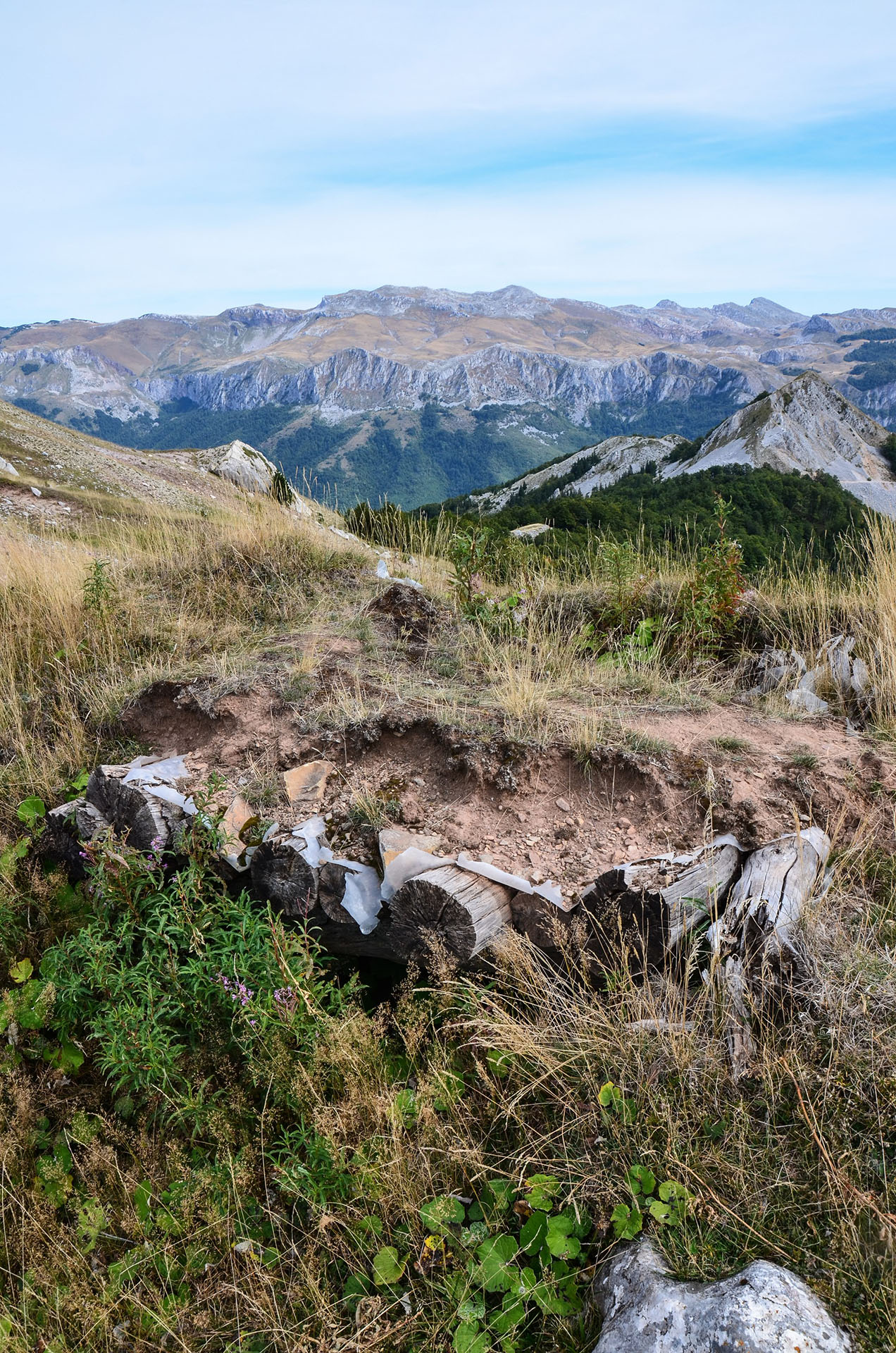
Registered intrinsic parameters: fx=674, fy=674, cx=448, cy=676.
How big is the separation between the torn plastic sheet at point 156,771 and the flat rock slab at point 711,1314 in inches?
141

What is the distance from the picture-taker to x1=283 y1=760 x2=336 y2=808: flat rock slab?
14.0ft

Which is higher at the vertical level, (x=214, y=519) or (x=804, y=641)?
(x=214, y=519)

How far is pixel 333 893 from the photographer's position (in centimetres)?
375

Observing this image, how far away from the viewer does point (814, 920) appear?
3062mm

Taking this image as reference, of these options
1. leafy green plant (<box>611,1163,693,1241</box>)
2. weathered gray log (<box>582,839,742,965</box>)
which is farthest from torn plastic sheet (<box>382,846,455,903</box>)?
leafy green plant (<box>611,1163,693,1241</box>)

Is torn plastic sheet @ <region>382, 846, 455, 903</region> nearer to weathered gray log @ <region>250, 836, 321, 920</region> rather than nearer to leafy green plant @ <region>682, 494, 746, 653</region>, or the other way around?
weathered gray log @ <region>250, 836, 321, 920</region>

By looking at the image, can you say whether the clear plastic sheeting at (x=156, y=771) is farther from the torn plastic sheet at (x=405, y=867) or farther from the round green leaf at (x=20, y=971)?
the torn plastic sheet at (x=405, y=867)

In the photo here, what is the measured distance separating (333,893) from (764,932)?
219 cm

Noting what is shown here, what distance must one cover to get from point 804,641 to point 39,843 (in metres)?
6.36

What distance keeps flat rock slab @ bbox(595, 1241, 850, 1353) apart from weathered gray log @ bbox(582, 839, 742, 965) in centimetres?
120

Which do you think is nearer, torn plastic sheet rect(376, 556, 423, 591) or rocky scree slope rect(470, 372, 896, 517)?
torn plastic sheet rect(376, 556, 423, 591)

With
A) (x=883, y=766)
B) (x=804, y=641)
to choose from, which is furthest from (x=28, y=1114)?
(x=804, y=641)

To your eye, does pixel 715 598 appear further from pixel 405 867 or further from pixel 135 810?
pixel 135 810

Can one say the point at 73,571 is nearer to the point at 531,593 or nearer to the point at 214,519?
the point at 214,519
